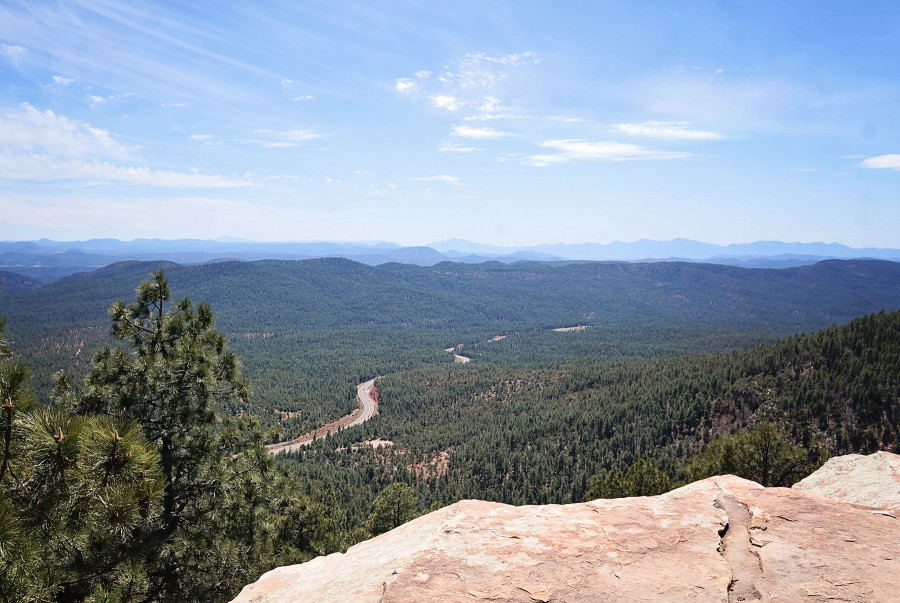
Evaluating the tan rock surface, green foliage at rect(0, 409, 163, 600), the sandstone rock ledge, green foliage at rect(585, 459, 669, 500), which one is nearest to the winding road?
green foliage at rect(585, 459, 669, 500)

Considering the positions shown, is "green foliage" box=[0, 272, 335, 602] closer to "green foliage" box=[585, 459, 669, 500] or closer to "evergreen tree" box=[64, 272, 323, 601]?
"evergreen tree" box=[64, 272, 323, 601]

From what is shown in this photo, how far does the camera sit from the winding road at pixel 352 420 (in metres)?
108

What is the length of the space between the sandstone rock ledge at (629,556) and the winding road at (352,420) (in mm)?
94188

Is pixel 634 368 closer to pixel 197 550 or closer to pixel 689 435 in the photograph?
pixel 689 435

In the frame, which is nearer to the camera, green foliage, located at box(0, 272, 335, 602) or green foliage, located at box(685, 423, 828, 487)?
green foliage, located at box(0, 272, 335, 602)

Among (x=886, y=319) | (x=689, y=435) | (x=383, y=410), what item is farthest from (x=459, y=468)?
(x=886, y=319)

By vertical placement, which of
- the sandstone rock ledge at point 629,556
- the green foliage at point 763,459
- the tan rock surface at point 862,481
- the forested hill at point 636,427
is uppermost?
the sandstone rock ledge at point 629,556

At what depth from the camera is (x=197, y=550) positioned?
13.1 metres

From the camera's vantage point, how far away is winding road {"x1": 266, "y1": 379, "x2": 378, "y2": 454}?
108331 mm

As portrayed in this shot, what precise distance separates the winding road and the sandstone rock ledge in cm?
9419

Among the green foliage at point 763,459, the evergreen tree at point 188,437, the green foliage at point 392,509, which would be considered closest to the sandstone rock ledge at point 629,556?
the evergreen tree at point 188,437

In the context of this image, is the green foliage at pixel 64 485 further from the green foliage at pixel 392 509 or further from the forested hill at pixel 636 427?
the forested hill at pixel 636 427

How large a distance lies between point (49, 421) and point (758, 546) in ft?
37.8

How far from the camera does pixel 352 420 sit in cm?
12850
